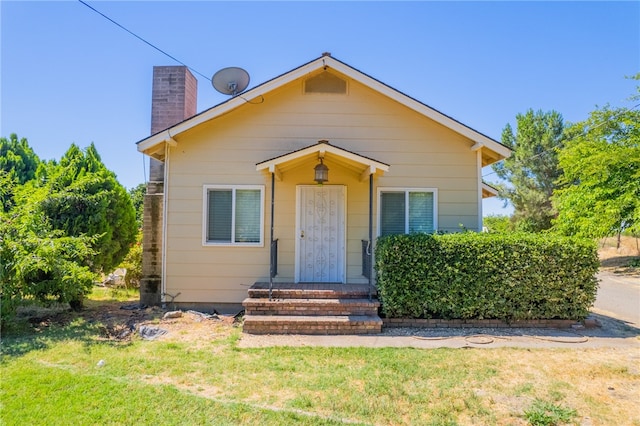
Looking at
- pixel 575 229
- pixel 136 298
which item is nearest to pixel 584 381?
pixel 136 298

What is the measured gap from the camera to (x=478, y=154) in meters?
8.27

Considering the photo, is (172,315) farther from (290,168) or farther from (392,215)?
(392,215)

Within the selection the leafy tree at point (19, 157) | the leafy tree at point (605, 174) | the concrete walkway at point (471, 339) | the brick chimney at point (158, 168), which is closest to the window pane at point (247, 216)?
the brick chimney at point (158, 168)

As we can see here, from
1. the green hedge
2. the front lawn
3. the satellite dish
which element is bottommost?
the front lawn

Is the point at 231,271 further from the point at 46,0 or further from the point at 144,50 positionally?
the point at 46,0

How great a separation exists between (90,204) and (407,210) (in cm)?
702

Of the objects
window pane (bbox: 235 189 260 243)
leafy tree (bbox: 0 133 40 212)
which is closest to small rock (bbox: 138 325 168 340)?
window pane (bbox: 235 189 260 243)

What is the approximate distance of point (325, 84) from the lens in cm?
834

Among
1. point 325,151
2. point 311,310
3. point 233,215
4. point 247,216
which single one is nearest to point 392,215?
point 325,151

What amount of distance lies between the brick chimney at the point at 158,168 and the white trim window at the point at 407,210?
16.9 feet

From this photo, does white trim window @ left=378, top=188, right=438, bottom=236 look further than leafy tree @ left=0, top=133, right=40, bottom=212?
No

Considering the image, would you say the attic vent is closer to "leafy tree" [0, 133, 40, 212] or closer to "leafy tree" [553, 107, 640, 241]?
"leafy tree" [553, 107, 640, 241]

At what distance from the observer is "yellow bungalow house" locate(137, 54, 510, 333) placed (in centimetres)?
798

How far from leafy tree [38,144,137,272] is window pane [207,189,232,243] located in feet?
7.30
